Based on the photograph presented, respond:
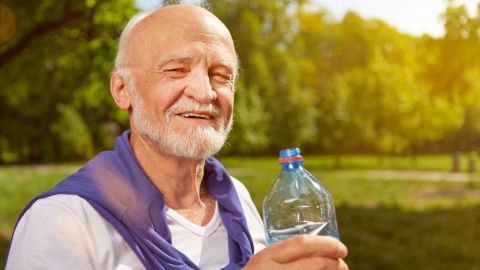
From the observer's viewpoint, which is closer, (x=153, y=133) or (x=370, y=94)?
(x=153, y=133)

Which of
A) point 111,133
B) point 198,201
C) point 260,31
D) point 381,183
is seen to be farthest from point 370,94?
point 198,201

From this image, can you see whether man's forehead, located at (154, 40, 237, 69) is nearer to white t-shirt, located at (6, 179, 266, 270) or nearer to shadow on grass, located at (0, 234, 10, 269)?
white t-shirt, located at (6, 179, 266, 270)

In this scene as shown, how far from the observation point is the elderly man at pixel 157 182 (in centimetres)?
178

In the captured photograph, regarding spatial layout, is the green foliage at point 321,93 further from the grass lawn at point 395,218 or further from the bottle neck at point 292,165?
the bottle neck at point 292,165

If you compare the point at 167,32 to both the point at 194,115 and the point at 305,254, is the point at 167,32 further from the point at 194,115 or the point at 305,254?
the point at 305,254

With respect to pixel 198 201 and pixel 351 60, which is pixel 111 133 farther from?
pixel 198 201

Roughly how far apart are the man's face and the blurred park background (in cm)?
47

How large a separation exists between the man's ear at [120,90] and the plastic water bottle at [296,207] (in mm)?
621

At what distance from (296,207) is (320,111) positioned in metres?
30.3

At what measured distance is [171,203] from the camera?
6.98 ft

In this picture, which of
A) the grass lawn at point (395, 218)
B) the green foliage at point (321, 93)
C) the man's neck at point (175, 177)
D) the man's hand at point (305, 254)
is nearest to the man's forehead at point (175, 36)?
the man's neck at point (175, 177)

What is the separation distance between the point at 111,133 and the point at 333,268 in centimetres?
3180

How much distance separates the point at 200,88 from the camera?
1.94 metres

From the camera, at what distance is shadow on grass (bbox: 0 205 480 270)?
364 inches
